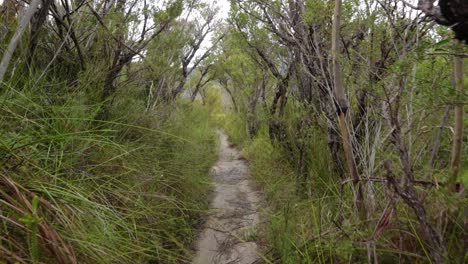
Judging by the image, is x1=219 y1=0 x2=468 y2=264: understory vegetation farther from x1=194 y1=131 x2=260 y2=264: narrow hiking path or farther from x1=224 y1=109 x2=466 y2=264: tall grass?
x1=194 y1=131 x2=260 y2=264: narrow hiking path

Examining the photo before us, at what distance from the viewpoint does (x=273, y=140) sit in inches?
240

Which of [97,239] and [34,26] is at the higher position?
[34,26]

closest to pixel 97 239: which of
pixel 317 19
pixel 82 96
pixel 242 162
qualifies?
pixel 82 96

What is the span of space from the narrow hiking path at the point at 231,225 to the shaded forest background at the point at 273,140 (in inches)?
7.7

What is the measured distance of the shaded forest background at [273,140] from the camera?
59.1 inches

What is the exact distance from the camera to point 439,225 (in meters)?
1.55

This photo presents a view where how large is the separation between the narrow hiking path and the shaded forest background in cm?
20

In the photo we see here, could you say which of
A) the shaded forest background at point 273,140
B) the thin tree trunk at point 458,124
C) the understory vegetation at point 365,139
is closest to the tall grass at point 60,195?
the shaded forest background at point 273,140

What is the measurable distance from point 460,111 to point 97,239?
182 cm

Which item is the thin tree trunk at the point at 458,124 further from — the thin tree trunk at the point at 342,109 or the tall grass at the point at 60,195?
the tall grass at the point at 60,195

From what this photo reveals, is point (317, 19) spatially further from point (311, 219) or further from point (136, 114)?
point (136, 114)

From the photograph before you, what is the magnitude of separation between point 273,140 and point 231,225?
8.29 ft

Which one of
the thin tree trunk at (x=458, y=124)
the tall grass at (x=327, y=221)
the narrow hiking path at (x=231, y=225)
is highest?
the thin tree trunk at (x=458, y=124)

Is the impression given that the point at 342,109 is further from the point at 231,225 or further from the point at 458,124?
the point at 231,225
